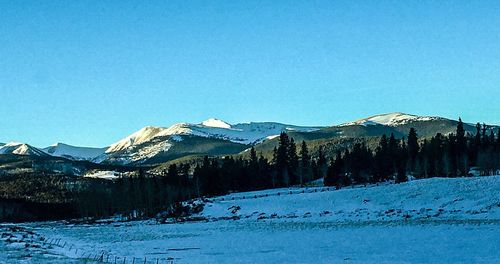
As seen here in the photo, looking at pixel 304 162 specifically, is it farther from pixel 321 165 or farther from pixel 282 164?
pixel 321 165

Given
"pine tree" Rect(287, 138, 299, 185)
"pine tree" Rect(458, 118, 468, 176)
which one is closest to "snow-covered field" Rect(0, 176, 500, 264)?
"pine tree" Rect(458, 118, 468, 176)

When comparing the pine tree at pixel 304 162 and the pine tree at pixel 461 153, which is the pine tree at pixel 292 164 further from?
the pine tree at pixel 461 153

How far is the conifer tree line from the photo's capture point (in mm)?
126338

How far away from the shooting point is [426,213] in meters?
73.0

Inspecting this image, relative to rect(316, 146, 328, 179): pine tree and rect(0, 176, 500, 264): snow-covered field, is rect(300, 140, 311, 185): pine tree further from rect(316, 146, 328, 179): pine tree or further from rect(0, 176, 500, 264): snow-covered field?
rect(0, 176, 500, 264): snow-covered field

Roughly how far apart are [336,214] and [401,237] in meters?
34.5

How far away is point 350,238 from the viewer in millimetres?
49188

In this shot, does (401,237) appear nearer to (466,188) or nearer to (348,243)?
(348,243)

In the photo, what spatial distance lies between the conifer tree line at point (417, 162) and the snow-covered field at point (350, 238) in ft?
117

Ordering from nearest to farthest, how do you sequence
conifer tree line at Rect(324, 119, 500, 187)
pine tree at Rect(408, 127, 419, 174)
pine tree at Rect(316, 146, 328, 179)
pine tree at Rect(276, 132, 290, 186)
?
conifer tree line at Rect(324, 119, 500, 187) → pine tree at Rect(408, 127, 419, 174) → pine tree at Rect(276, 132, 290, 186) → pine tree at Rect(316, 146, 328, 179)

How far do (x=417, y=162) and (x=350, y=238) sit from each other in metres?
86.6

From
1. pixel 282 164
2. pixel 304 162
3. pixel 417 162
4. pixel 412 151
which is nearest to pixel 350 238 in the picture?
pixel 417 162

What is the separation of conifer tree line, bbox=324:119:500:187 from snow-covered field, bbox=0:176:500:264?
3566cm

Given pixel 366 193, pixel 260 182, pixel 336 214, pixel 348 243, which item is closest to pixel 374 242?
pixel 348 243
